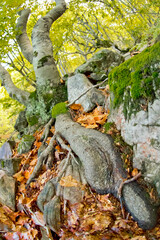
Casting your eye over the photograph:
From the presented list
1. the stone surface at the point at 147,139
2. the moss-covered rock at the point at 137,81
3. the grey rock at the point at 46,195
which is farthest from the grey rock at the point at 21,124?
the stone surface at the point at 147,139

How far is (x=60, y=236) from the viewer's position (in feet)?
6.99

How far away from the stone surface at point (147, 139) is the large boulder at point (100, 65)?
278cm

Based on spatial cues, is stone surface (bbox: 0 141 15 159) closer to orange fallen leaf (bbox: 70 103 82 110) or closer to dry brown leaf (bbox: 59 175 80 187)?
orange fallen leaf (bbox: 70 103 82 110)

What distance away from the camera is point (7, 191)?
307 centimetres

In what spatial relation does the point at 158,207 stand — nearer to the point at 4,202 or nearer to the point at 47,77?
the point at 4,202

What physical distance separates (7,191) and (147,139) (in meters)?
2.76

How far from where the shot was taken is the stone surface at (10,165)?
149 inches

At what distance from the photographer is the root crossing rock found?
195 cm

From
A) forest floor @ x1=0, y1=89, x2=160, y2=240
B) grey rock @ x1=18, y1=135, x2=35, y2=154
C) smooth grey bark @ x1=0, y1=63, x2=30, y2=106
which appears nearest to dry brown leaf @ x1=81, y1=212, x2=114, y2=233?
forest floor @ x1=0, y1=89, x2=160, y2=240

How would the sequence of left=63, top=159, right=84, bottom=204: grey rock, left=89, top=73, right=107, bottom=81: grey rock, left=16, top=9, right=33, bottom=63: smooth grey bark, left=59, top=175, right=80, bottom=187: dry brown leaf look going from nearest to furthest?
1. left=63, top=159, right=84, bottom=204: grey rock
2. left=59, top=175, right=80, bottom=187: dry brown leaf
3. left=89, top=73, right=107, bottom=81: grey rock
4. left=16, top=9, right=33, bottom=63: smooth grey bark

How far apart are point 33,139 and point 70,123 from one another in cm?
156

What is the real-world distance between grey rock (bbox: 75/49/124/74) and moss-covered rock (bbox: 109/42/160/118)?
2.35 meters

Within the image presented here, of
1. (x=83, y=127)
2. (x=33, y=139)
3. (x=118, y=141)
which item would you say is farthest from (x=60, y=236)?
(x=33, y=139)

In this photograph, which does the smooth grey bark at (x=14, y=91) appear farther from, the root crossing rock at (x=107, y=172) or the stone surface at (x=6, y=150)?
the root crossing rock at (x=107, y=172)
